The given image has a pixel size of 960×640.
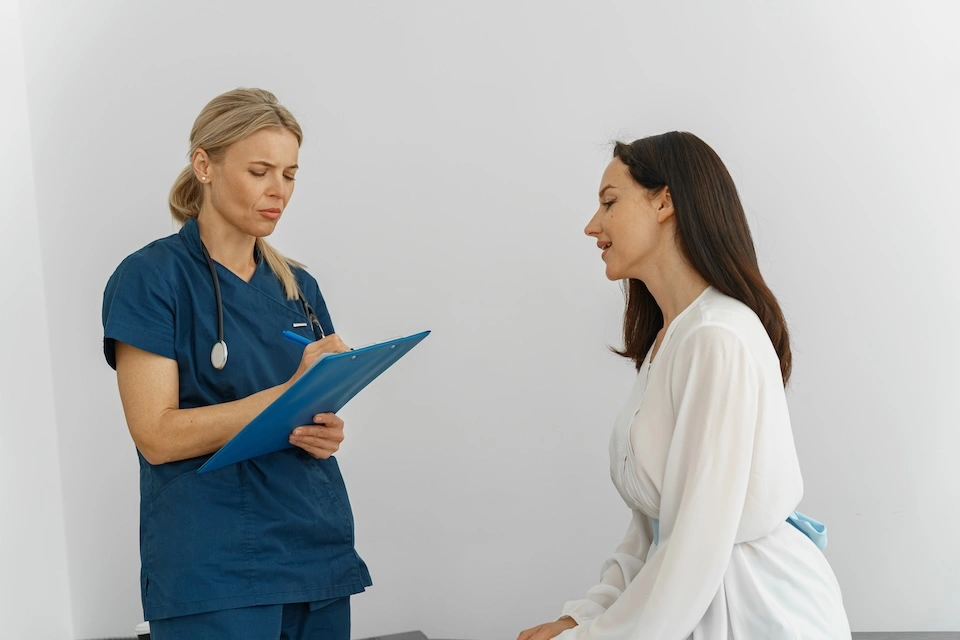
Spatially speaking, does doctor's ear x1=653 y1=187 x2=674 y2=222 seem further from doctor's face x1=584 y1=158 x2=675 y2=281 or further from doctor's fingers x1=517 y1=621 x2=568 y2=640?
doctor's fingers x1=517 y1=621 x2=568 y2=640

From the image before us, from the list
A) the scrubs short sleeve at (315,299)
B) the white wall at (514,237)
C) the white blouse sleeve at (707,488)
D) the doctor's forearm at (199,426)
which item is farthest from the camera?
the white wall at (514,237)

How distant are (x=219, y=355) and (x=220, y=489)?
22cm

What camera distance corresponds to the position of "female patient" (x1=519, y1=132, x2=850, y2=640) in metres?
1.33

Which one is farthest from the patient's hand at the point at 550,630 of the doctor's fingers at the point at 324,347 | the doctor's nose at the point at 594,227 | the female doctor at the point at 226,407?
the doctor's nose at the point at 594,227

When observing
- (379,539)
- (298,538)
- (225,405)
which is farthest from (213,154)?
(379,539)

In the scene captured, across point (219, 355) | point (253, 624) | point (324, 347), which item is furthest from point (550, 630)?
point (219, 355)

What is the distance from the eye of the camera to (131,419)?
148 centimetres

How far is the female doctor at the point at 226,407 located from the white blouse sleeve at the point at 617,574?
0.40 metres

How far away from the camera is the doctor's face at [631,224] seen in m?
1.55

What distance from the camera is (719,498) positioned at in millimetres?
1329

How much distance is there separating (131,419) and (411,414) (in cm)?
141

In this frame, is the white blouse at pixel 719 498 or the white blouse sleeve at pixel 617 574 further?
the white blouse sleeve at pixel 617 574

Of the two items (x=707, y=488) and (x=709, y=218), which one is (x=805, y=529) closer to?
(x=707, y=488)

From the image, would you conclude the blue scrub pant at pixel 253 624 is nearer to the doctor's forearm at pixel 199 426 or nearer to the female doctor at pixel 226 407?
the female doctor at pixel 226 407
